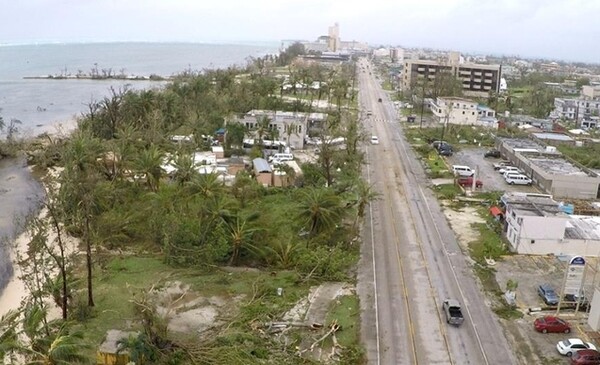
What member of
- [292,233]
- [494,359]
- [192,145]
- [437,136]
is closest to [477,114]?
[437,136]

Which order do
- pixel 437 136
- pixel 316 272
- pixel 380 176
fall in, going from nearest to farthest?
pixel 316 272 < pixel 380 176 < pixel 437 136

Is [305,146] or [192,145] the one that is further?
[305,146]

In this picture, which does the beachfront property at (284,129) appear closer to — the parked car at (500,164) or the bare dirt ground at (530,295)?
the parked car at (500,164)

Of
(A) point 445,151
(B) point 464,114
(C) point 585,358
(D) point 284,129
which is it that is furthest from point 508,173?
(B) point 464,114

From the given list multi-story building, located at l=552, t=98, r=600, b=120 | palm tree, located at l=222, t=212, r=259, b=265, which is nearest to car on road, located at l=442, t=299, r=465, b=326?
palm tree, located at l=222, t=212, r=259, b=265

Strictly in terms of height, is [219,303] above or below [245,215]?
below

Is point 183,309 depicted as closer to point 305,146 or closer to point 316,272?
point 316,272
